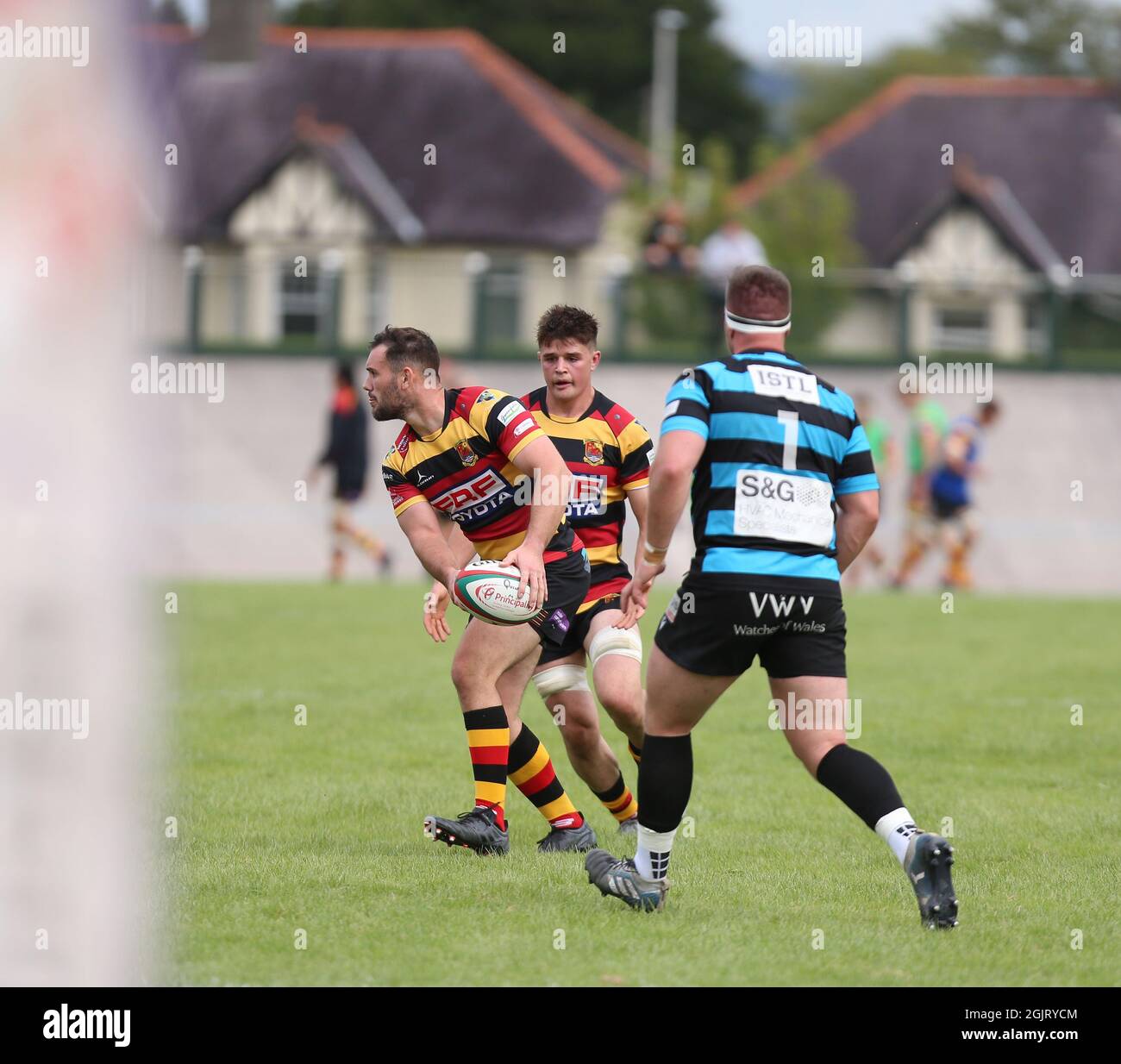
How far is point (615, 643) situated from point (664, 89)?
56.4 m

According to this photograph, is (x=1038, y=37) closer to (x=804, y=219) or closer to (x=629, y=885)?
(x=804, y=219)

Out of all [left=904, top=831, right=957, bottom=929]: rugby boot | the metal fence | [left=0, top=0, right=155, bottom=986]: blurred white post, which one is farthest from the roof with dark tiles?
[left=0, top=0, right=155, bottom=986]: blurred white post

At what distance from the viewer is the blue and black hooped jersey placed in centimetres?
593

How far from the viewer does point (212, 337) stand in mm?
29438

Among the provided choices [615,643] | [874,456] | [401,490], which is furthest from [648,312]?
[401,490]

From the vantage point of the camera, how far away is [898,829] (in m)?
5.93

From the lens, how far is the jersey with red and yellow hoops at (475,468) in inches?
278

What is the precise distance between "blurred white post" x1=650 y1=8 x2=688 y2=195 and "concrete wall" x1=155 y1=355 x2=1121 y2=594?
28119 millimetres

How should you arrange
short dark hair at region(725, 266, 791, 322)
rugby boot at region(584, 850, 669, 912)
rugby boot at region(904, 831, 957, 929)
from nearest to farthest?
rugby boot at region(904, 831, 957, 929), short dark hair at region(725, 266, 791, 322), rugby boot at region(584, 850, 669, 912)

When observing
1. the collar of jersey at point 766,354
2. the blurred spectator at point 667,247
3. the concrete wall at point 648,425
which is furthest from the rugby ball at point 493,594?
the blurred spectator at point 667,247

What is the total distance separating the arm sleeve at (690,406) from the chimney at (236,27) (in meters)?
37.9

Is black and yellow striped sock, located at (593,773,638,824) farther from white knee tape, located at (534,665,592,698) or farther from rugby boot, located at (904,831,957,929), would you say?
rugby boot, located at (904,831,957,929)
